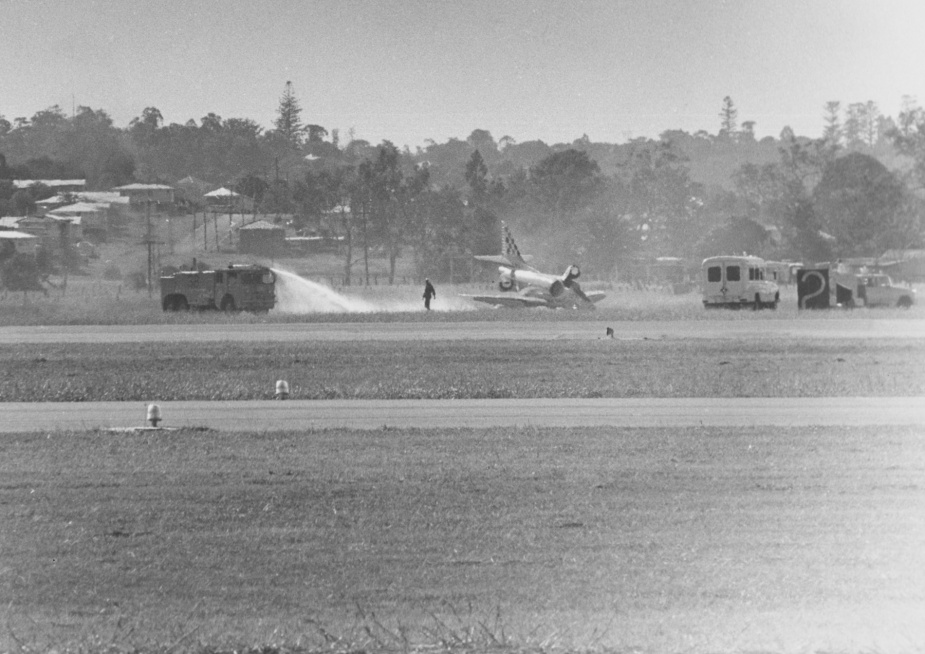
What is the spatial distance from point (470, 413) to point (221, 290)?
123ft

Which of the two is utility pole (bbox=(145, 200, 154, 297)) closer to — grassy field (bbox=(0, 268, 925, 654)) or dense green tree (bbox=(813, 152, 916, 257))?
grassy field (bbox=(0, 268, 925, 654))

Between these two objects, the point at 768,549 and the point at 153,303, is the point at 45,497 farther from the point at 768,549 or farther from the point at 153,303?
the point at 153,303

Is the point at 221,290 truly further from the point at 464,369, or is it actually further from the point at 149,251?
the point at 464,369

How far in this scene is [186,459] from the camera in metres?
18.8

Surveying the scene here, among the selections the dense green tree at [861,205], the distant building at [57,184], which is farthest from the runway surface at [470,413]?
the dense green tree at [861,205]

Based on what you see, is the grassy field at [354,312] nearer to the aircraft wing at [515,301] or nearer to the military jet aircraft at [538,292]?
the aircraft wing at [515,301]

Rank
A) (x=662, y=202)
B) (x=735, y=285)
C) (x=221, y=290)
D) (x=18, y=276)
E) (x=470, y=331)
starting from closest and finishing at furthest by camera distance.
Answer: (x=470, y=331) < (x=221, y=290) < (x=735, y=285) < (x=18, y=276) < (x=662, y=202)

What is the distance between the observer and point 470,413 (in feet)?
79.8

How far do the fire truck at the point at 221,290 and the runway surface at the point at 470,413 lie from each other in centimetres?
3277

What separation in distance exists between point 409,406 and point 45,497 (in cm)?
1058

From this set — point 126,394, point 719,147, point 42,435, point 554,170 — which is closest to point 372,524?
point 42,435

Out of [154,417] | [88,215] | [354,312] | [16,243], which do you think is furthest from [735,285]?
[154,417]

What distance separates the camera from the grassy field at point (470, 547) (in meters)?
10.4

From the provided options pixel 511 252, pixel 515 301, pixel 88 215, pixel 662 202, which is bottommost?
pixel 515 301
